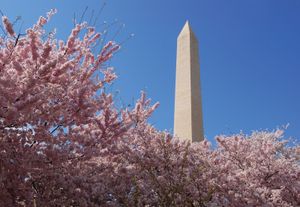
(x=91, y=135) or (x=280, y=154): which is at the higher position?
(x=280, y=154)

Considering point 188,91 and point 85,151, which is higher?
point 188,91

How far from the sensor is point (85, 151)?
3986 millimetres

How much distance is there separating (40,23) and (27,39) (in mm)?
225

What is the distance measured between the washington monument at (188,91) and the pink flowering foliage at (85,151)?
14.7 ft

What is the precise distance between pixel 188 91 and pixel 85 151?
285 inches

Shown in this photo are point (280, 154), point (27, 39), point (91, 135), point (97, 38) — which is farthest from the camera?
point (280, 154)

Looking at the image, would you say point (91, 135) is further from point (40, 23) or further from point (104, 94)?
point (40, 23)

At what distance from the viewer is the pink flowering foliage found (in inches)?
132

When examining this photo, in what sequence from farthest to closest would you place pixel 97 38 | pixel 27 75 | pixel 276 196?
pixel 276 196
pixel 97 38
pixel 27 75

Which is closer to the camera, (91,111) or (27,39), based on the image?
(27,39)

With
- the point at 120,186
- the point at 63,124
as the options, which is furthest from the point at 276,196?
the point at 63,124

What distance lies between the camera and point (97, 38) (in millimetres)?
4500

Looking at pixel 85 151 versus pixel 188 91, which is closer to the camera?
pixel 85 151

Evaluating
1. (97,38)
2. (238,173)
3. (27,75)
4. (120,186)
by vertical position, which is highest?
(97,38)
